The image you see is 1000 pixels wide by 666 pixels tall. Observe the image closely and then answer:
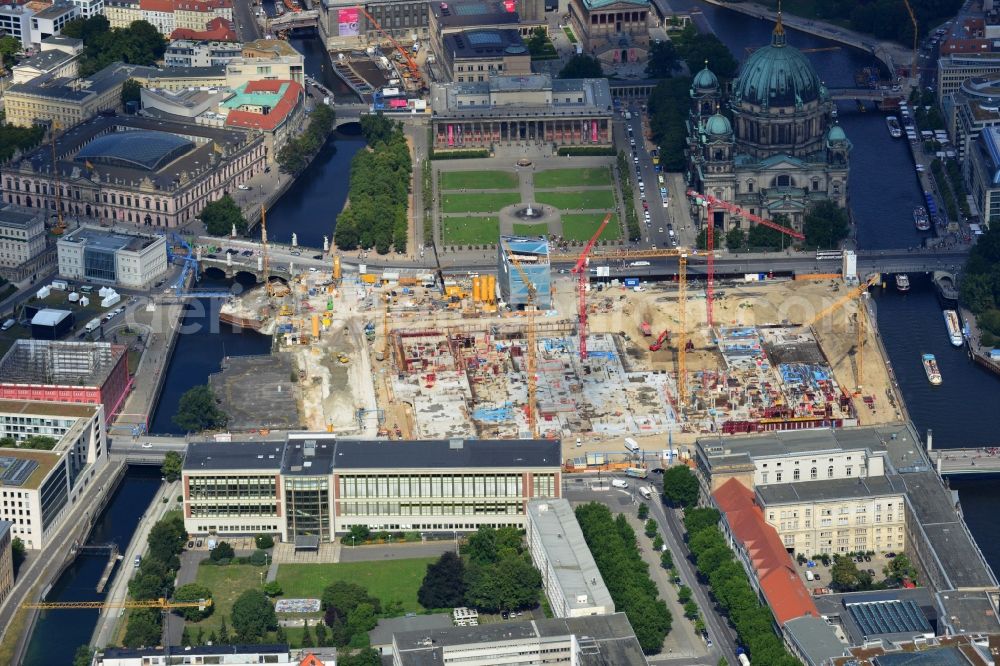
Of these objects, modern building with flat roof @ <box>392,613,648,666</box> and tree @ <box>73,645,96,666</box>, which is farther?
tree @ <box>73,645,96,666</box>

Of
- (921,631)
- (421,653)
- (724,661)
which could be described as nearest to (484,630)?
(421,653)

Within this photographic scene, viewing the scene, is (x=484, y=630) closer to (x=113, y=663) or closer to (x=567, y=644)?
(x=567, y=644)

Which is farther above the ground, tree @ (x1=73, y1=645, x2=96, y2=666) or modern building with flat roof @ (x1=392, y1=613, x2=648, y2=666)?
modern building with flat roof @ (x1=392, y1=613, x2=648, y2=666)

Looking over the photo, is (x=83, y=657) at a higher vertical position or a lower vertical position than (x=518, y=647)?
lower

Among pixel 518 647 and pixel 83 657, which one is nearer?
pixel 518 647

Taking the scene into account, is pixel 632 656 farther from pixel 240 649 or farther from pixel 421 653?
pixel 240 649

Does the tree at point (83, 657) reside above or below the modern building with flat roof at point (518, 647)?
below
